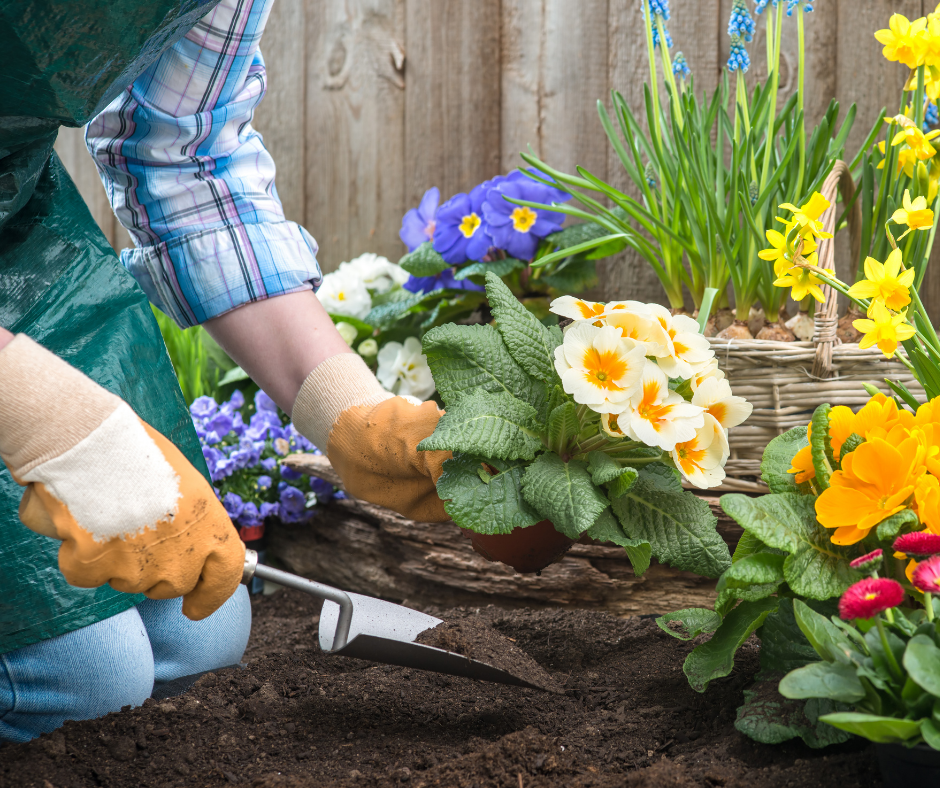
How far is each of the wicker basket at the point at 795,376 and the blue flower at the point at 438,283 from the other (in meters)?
0.69

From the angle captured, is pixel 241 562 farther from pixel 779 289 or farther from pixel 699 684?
pixel 779 289

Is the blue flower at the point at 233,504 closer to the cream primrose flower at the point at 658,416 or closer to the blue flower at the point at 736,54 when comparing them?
the cream primrose flower at the point at 658,416

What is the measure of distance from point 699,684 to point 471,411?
413 millimetres

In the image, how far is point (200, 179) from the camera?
52.4 inches

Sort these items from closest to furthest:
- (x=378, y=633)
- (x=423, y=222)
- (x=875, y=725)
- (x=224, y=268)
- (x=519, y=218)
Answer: (x=875, y=725)
(x=378, y=633)
(x=224, y=268)
(x=519, y=218)
(x=423, y=222)

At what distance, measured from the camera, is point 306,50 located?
7.80 feet

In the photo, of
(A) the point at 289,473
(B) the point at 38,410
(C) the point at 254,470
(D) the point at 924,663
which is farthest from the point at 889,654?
(C) the point at 254,470

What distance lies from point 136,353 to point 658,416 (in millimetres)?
805

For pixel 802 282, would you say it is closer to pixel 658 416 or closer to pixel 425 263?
pixel 658 416

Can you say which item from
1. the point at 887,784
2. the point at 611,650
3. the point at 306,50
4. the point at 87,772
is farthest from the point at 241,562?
the point at 306,50

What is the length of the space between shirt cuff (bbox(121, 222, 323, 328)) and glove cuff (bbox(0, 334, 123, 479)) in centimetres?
49

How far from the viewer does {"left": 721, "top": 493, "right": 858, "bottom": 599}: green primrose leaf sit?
0.83 metres

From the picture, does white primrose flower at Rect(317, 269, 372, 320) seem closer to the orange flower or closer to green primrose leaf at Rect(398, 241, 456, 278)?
green primrose leaf at Rect(398, 241, 456, 278)

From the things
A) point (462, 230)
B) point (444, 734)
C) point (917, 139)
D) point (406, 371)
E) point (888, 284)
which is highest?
point (917, 139)
